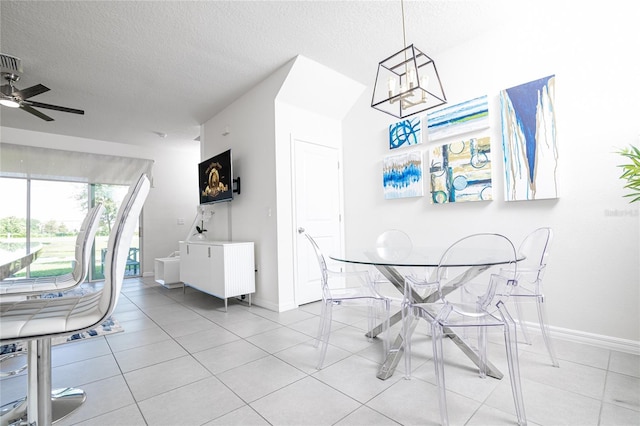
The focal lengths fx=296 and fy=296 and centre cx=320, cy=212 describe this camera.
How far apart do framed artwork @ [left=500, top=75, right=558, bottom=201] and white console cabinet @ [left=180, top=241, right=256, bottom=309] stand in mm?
2873

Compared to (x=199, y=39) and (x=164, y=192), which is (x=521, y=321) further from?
(x=164, y=192)

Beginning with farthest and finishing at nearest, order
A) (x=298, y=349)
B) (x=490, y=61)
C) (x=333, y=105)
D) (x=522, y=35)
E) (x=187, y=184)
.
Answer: (x=187, y=184)
(x=333, y=105)
(x=490, y=61)
(x=522, y=35)
(x=298, y=349)

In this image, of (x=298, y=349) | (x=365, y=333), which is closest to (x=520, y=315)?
(x=365, y=333)

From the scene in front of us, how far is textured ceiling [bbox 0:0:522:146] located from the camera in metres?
2.49

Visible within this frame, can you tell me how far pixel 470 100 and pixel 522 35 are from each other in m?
0.63

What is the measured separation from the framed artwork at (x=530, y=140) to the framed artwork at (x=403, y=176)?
2.77 feet

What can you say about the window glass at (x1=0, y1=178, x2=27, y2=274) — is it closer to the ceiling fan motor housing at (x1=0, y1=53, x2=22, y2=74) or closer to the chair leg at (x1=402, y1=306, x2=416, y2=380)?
the ceiling fan motor housing at (x1=0, y1=53, x2=22, y2=74)

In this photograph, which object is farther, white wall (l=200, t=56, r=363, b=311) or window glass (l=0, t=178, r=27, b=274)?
window glass (l=0, t=178, r=27, b=274)

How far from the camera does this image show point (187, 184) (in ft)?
22.3

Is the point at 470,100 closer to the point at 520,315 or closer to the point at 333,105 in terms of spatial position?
the point at 333,105

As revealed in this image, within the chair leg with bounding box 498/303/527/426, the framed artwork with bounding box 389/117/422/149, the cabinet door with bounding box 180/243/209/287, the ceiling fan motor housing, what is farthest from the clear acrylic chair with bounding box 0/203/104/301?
the framed artwork with bounding box 389/117/422/149

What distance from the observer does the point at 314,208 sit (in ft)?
12.6

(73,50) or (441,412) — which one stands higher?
(73,50)

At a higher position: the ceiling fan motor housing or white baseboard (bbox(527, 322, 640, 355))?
the ceiling fan motor housing
